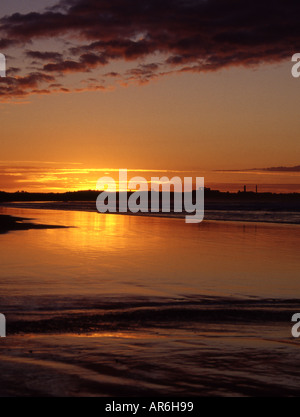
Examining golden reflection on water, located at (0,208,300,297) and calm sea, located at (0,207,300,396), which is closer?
calm sea, located at (0,207,300,396)

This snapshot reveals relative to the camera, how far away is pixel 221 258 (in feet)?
52.9

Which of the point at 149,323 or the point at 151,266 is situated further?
the point at 151,266

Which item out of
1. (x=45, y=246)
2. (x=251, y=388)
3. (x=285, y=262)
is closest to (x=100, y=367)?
(x=251, y=388)

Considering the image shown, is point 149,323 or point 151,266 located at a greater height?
point 151,266

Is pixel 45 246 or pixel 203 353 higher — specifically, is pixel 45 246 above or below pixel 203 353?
above

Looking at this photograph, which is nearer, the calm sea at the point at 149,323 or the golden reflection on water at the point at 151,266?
the calm sea at the point at 149,323

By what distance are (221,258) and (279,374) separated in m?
10.2

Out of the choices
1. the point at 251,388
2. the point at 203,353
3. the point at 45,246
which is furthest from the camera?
the point at 45,246

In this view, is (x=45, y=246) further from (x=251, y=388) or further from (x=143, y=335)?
(x=251, y=388)
